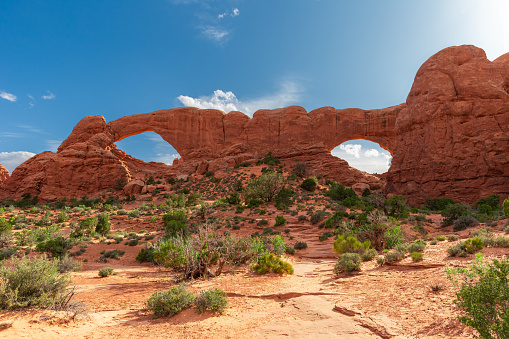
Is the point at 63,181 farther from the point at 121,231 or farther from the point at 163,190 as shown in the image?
the point at 121,231

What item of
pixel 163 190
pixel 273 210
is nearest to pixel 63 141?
pixel 163 190

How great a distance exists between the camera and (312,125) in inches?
1567

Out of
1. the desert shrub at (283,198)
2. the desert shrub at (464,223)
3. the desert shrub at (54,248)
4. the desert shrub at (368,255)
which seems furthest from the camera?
the desert shrub at (283,198)

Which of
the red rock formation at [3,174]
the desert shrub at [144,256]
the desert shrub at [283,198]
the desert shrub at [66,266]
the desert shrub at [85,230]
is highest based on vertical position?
the red rock formation at [3,174]

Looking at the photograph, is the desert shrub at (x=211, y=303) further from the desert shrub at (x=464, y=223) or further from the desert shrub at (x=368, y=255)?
the desert shrub at (x=464, y=223)

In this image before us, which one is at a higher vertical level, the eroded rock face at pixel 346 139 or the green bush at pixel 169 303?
the eroded rock face at pixel 346 139

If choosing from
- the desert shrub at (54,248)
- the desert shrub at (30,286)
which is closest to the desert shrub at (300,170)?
the desert shrub at (54,248)

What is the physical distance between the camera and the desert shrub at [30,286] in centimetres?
468

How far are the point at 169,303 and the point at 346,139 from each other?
38.3 m

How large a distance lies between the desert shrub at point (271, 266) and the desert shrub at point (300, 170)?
2576 cm

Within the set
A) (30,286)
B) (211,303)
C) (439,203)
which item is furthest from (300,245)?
(439,203)

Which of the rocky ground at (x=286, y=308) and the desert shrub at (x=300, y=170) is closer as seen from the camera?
the rocky ground at (x=286, y=308)

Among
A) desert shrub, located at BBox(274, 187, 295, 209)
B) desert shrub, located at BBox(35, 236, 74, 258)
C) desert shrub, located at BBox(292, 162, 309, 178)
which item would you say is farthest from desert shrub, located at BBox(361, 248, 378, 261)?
desert shrub, located at BBox(292, 162, 309, 178)

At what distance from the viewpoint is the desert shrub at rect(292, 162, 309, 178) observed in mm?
34281
